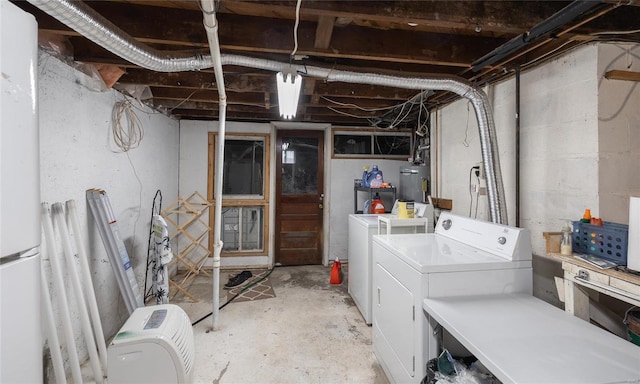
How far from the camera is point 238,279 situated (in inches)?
147

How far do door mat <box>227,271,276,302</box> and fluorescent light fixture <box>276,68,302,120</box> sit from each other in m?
2.10

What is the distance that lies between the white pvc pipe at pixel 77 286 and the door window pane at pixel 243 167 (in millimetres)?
2513

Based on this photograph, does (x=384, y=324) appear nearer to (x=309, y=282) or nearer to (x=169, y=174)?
(x=309, y=282)

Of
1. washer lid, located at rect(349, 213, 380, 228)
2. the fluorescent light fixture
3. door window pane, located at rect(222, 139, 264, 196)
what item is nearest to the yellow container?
washer lid, located at rect(349, 213, 380, 228)

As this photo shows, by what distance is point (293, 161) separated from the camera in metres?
4.50

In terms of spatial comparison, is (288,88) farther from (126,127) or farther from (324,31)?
(126,127)

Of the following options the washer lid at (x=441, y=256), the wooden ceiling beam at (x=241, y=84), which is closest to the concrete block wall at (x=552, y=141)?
the washer lid at (x=441, y=256)

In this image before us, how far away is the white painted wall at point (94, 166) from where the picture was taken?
69.7 inches

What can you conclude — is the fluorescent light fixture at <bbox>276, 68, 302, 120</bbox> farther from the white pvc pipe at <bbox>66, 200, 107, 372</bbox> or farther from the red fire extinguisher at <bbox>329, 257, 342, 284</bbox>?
the red fire extinguisher at <bbox>329, 257, 342, 284</bbox>

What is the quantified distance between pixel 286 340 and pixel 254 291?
1156mm

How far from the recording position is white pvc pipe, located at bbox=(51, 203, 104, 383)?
1.76 meters

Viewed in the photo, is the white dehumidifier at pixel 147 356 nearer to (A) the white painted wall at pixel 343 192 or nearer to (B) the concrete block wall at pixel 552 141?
(B) the concrete block wall at pixel 552 141

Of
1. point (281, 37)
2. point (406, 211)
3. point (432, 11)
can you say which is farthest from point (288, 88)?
point (406, 211)

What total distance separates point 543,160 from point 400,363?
5.43ft
